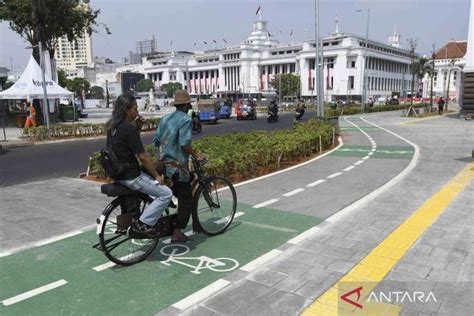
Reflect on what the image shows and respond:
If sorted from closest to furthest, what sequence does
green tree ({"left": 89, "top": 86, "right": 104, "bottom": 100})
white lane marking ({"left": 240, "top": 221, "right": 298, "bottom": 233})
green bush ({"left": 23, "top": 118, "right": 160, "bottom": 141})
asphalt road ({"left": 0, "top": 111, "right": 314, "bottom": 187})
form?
white lane marking ({"left": 240, "top": 221, "right": 298, "bottom": 233})
asphalt road ({"left": 0, "top": 111, "right": 314, "bottom": 187})
green bush ({"left": 23, "top": 118, "right": 160, "bottom": 141})
green tree ({"left": 89, "top": 86, "right": 104, "bottom": 100})

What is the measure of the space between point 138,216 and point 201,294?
125cm

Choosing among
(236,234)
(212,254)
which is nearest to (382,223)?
(236,234)

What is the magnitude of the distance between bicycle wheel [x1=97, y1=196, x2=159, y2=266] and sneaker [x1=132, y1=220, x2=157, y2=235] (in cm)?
6

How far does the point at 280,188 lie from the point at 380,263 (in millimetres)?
3923

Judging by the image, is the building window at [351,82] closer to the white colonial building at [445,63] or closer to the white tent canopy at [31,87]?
the white colonial building at [445,63]

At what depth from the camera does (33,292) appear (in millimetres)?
4078

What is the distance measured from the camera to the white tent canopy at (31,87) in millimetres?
24188

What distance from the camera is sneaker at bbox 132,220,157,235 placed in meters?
4.71

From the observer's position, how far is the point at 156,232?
4906 mm

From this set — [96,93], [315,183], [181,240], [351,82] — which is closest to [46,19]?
[315,183]

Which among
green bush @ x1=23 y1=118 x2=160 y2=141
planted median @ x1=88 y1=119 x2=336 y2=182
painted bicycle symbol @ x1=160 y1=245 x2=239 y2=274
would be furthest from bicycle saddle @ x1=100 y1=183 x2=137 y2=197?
green bush @ x1=23 y1=118 x2=160 y2=141

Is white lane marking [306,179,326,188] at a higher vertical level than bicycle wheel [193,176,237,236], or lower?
lower

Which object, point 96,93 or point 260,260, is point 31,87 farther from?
point 96,93

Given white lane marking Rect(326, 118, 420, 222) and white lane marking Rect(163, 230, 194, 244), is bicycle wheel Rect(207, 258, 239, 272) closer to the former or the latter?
white lane marking Rect(163, 230, 194, 244)
